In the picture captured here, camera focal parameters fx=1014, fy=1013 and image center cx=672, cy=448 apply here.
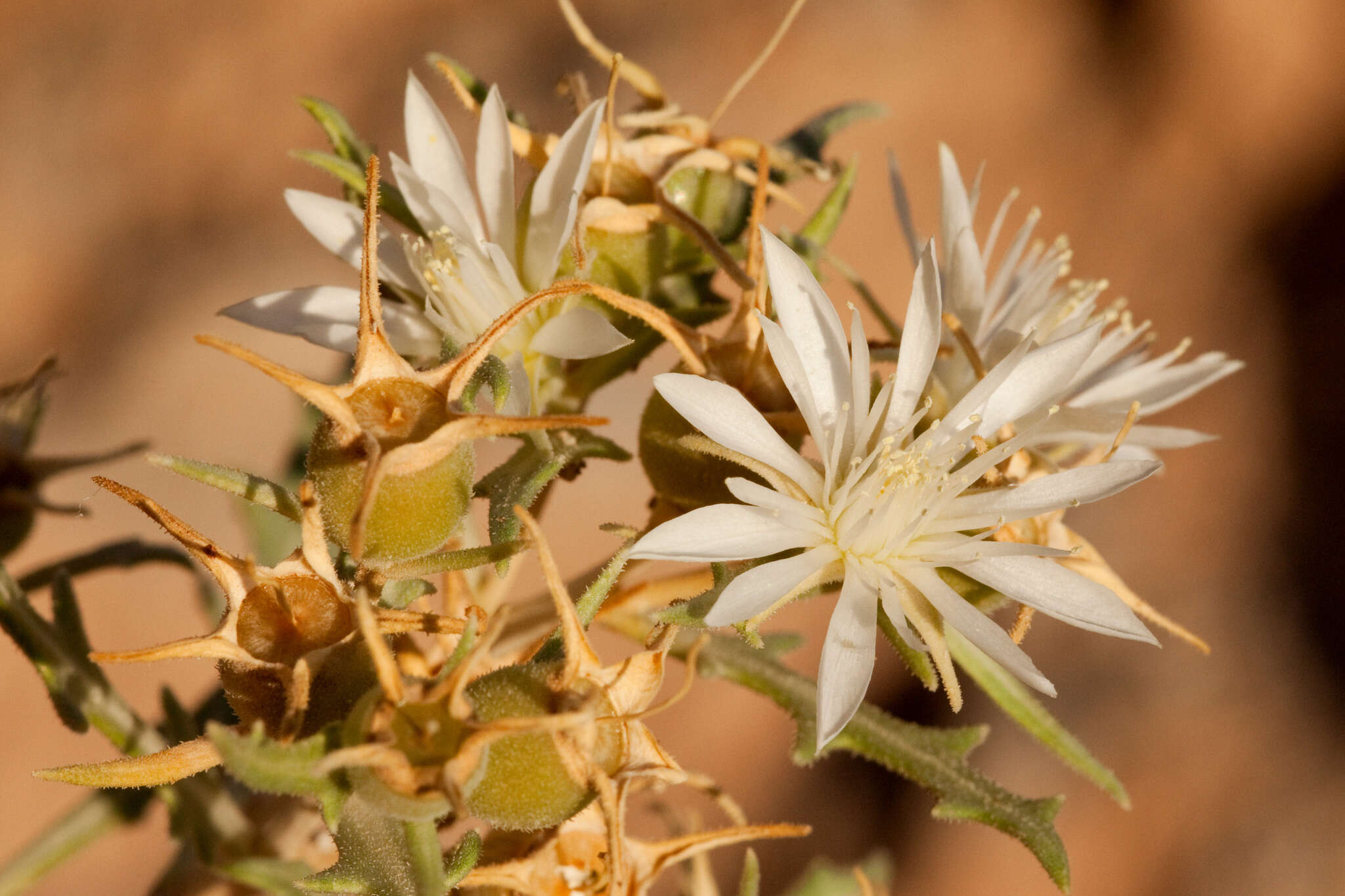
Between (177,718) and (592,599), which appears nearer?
(592,599)

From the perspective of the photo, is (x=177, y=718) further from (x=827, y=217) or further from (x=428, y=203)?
(x=827, y=217)

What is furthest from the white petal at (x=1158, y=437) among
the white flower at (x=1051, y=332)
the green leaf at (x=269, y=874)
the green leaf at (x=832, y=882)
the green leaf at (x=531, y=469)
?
the green leaf at (x=832, y=882)

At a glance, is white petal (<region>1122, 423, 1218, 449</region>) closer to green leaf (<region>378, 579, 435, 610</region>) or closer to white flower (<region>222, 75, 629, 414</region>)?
white flower (<region>222, 75, 629, 414</region>)

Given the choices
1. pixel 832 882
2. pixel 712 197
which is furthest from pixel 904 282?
pixel 712 197

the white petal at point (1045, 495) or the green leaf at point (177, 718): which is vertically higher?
the white petal at point (1045, 495)

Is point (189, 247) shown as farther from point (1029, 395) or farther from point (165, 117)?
point (1029, 395)

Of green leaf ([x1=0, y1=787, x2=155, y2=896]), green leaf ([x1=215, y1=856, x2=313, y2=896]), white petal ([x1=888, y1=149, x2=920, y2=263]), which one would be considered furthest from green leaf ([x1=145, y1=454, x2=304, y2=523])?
white petal ([x1=888, y1=149, x2=920, y2=263])

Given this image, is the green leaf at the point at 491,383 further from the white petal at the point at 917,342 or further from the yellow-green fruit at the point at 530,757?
the white petal at the point at 917,342
